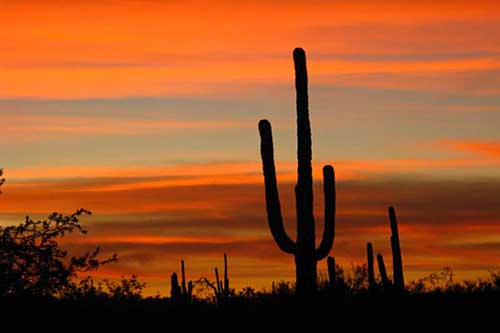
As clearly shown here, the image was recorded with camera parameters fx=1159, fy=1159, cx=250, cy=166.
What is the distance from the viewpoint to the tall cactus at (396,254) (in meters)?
33.0

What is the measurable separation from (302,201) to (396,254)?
47.5 feet

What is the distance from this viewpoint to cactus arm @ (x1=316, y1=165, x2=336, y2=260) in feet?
64.2

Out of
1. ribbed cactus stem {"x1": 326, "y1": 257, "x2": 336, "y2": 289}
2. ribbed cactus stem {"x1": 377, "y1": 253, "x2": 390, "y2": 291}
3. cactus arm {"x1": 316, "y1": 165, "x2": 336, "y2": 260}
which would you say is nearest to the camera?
cactus arm {"x1": 316, "y1": 165, "x2": 336, "y2": 260}

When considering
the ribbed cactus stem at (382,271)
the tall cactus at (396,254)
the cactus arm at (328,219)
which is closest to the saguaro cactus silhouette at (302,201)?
the cactus arm at (328,219)

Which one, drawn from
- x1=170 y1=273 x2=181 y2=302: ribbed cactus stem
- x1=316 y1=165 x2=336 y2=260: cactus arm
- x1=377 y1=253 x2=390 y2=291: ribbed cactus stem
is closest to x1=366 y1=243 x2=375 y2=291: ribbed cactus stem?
x1=377 y1=253 x2=390 y2=291: ribbed cactus stem

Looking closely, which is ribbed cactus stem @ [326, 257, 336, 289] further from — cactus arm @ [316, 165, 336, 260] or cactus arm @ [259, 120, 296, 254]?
cactus arm @ [259, 120, 296, 254]

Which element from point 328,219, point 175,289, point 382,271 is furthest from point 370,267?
point 328,219

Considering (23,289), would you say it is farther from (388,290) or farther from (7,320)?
(388,290)

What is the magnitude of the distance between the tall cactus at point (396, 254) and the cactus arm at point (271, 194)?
13.8 m

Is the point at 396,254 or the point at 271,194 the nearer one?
the point at 271,194

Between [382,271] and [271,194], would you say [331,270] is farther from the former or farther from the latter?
[271,194]

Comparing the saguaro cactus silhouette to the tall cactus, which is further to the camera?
the tall cactus

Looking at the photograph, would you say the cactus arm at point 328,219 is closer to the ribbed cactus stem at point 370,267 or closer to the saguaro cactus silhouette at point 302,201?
the saguaro cactus silhouette at point 302,201

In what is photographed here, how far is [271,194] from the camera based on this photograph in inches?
759
